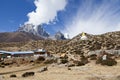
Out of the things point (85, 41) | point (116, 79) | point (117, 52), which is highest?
point (85, 41)

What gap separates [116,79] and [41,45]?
142 m

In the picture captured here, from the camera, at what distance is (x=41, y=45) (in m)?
163

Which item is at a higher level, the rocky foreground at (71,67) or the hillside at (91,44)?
the hillside at (91,44)

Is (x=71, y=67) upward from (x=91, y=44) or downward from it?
downward

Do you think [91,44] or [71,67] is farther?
[91,44]

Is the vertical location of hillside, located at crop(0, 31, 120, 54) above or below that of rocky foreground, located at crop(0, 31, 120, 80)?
above

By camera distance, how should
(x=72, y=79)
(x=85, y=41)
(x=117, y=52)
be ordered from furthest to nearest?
(x=85, y=41), (x=117, y=52), (x=72, y=79)

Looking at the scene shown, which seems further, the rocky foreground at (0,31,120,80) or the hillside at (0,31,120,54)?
the hillside at (0,31,120,54)

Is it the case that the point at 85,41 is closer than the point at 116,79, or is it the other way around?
the point at 116,79

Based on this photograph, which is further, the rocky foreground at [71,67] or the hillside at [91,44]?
the hillside at [91,44]

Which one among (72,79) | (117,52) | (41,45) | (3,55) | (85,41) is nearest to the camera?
(72,79)

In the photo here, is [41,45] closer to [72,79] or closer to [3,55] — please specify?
[3,55]

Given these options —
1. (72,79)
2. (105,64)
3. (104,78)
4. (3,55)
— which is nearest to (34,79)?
(72,79)

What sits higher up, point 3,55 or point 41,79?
point 3,55
